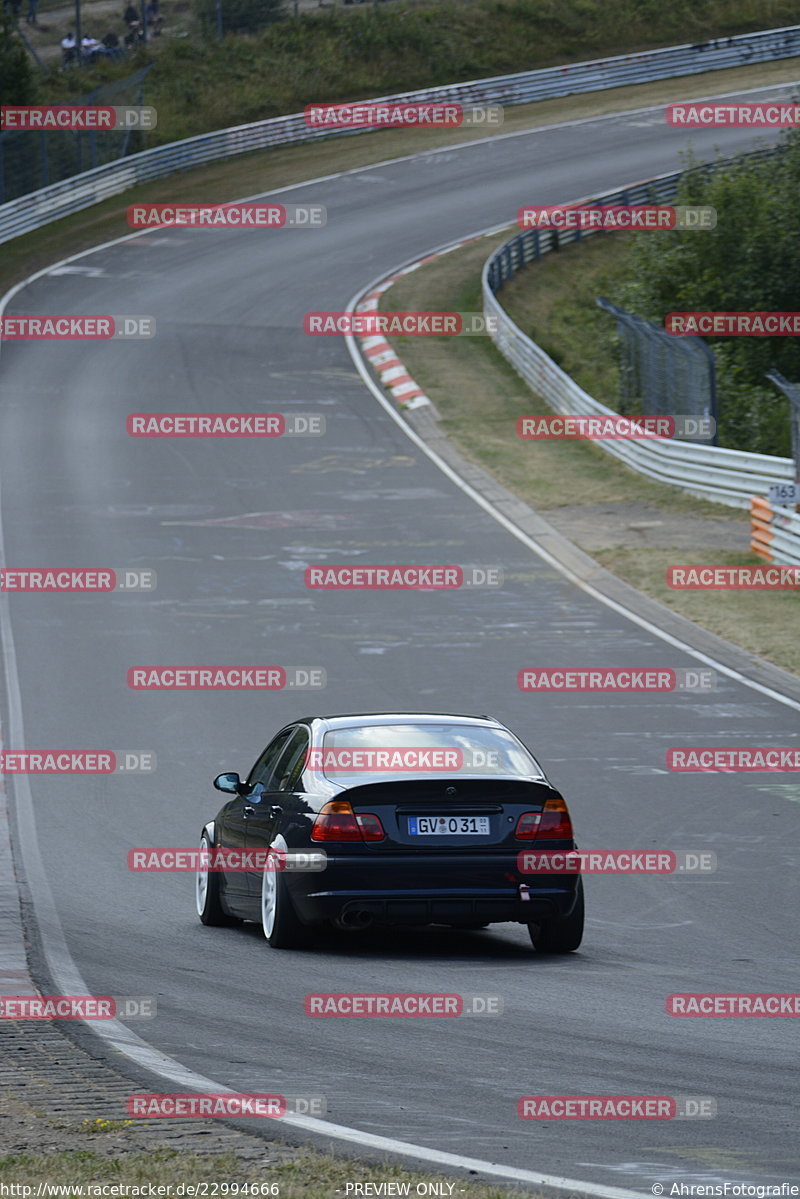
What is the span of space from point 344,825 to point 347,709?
27.0 ft

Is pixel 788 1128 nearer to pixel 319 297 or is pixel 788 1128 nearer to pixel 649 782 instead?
pixel 649 782

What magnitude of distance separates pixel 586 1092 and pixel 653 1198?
4.02ft

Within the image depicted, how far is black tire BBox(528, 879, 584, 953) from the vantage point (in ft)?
29.3

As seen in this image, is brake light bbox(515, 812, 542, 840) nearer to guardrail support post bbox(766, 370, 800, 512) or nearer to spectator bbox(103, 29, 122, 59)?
guardrail support post bbox(766, 370, 800, 512)

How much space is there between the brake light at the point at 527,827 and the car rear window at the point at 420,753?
25cm

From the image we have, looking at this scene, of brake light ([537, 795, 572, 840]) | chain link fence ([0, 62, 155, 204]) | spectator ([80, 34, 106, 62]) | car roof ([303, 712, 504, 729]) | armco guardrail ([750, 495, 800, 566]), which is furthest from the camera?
spectator ([80, 34, 106, 62])

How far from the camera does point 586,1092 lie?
6152 mm

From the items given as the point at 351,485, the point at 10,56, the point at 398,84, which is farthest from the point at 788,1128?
the point at 398,84

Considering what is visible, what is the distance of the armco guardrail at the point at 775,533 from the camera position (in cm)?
2319

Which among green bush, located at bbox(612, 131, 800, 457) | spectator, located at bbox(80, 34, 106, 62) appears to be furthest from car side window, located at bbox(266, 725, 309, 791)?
spectator, located at bbox(80, 34, 106, 62)

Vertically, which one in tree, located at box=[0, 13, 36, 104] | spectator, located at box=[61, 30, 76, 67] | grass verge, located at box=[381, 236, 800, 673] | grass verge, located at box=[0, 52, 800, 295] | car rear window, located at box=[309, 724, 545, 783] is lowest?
grass verge, located at box=[381, 236, 800, 673]

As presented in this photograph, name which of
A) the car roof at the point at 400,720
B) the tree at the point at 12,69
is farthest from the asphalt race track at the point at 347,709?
the tree at the point at 12,69

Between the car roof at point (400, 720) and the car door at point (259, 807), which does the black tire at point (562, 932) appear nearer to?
the car roof at point (400, 720)

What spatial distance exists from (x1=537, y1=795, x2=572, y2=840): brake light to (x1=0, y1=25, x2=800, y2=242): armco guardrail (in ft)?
145
